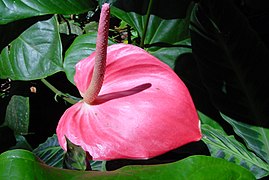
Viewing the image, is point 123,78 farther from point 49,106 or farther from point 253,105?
point 49,106

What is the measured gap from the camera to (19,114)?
1.10 metres

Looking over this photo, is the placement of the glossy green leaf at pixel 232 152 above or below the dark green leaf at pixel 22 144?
above

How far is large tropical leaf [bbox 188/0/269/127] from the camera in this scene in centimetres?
79

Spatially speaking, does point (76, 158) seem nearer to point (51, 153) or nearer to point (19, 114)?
point (51, 153)

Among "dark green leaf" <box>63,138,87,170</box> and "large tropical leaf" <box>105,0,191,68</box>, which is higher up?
"large tropical leaf" <box>105,0,191,68</box>

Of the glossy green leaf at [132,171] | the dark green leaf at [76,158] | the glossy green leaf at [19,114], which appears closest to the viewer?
the glossy green leaf at [132,171]

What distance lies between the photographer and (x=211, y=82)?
798mm

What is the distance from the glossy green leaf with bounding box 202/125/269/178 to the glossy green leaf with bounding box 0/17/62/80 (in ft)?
1.24

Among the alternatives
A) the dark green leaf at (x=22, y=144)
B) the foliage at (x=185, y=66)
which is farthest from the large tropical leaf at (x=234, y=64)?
the dark green leaf at (x=22, y=144)

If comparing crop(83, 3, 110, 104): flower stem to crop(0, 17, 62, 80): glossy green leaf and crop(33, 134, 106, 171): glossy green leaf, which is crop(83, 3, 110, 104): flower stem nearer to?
crop(33, 134, 106, 171): glossy green leaf

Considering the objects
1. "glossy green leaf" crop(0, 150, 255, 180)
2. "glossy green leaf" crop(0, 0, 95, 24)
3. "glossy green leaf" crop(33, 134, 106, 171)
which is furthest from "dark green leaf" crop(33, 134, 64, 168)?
"glossy green leaf" crop(0, 150, 255, 180)

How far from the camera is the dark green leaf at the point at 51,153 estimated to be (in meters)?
0.88

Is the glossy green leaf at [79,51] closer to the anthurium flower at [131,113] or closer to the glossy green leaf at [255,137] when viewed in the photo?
the anthurium flower at [131,113]

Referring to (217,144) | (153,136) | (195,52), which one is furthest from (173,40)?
(153,136)
